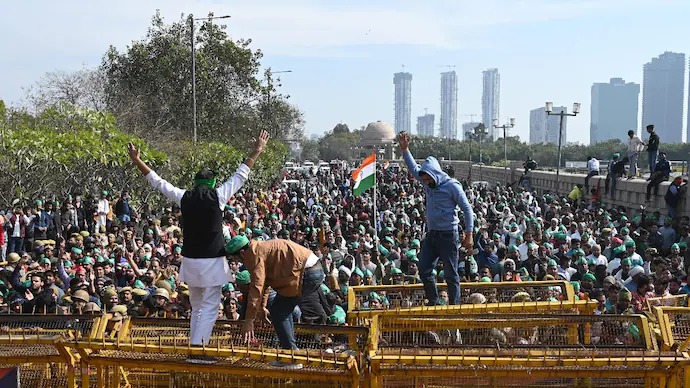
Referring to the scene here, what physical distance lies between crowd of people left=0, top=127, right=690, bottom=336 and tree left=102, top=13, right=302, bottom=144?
739 inches

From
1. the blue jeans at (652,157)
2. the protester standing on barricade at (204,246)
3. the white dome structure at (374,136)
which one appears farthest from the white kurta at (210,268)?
the white dome structure at (374,136)

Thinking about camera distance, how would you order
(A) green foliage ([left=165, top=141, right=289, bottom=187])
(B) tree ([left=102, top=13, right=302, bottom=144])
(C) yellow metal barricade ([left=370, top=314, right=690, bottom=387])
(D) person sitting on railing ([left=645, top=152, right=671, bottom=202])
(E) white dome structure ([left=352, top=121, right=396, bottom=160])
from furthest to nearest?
1. (E) white dome structure ([left=352, top=121, right=396, bottom=160])
2. (B) tree ([left=102, top=13, right=302, bottom=144])
3. (A) green foliage ([left=165, top=141, right=289, bottom=187])
4. (D) person sitting on railing ([left=645, top=152, right=671, bottom=202])
5. (C) yellow metal barricade ([left=370, top=314, right=690, bottom=387])

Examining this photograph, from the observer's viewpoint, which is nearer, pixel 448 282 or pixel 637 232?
pixel 448 282

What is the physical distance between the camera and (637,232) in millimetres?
16969

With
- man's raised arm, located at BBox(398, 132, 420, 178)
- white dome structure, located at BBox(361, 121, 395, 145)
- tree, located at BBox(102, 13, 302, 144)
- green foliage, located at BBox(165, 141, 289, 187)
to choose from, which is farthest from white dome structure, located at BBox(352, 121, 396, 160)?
man's raised arm, located at BBox(398, 132, 420, 178)

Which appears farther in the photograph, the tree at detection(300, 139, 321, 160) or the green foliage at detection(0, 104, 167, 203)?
the tree at detection(300, 139, 321, 160)

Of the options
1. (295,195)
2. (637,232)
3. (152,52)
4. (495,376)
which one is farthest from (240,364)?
(152,52)

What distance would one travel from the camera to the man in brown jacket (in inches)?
232

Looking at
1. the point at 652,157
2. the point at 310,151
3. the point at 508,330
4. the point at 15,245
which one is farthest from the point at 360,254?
the point at 310,151

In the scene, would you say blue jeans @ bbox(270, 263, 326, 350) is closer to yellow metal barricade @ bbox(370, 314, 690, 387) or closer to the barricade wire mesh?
the barricade wire mesh

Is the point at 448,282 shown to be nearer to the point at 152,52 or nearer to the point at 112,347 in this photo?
the point at 112,347

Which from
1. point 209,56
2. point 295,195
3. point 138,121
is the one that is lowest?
point 295,195

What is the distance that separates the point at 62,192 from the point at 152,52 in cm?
2100

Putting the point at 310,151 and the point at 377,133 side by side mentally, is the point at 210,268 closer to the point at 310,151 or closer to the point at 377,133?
the point at 377,133
